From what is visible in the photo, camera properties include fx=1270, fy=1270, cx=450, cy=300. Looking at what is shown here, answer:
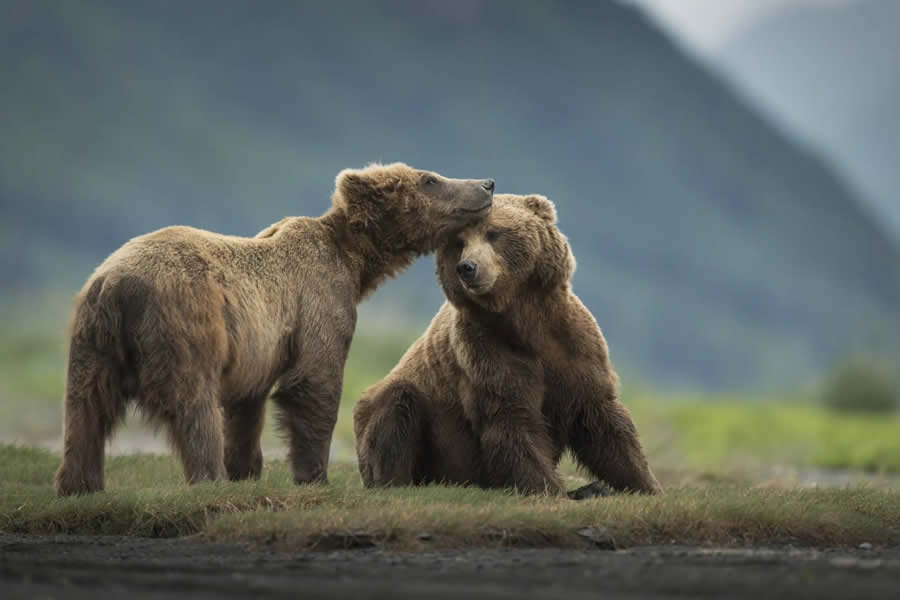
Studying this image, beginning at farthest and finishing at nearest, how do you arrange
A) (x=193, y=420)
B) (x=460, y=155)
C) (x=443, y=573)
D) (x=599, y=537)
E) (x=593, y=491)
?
(x=460, y=155) → (x=593, y=491) → (x=193, y=420) → (x=599, y=537) → (x=443, y=573)

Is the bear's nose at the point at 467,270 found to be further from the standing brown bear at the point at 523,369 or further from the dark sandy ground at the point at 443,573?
the dark sandy ground at the point at 443,573

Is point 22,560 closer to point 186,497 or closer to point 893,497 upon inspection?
point 186,497

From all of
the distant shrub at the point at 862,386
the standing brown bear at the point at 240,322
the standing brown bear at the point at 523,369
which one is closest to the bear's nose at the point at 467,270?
the standing brown bear at the point at 523,369

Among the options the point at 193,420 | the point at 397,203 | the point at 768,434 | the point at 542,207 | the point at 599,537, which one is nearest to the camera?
the point at 599,537

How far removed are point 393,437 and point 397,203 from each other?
143 cm

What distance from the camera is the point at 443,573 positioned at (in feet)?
15.9

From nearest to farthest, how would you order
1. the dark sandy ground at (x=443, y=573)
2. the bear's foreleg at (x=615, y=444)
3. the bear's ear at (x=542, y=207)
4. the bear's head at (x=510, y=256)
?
the dark sandy ground at (x=443, y=573) → the bear's head at (x=510, y=256) → the bear's foreleg at (x=615, y=444) → the bear's ear at (x=542, y=207)

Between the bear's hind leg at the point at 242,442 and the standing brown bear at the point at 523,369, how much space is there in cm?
79

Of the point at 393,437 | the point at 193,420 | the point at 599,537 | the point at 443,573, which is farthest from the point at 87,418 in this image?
the point at 599,537

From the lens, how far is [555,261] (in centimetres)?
717

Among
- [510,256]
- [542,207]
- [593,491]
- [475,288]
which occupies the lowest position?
[593,491]

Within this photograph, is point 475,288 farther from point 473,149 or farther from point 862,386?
point 473,149

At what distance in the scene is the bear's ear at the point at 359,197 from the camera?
7.82 m

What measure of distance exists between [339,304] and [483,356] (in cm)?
97
